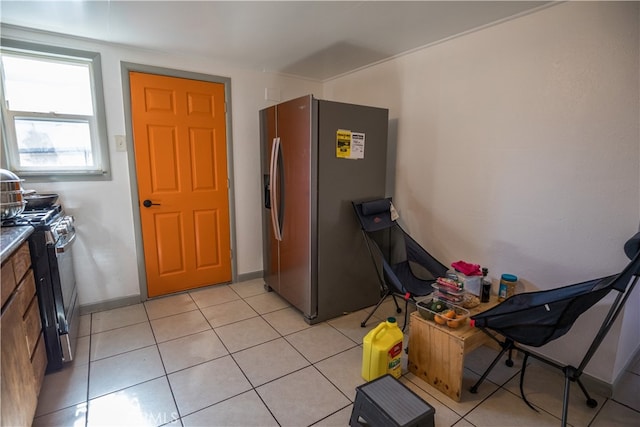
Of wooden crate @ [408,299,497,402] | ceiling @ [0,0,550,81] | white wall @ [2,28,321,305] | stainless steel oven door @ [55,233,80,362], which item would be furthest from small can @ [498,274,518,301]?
stainless steel oven door @ [55,233,80,362]

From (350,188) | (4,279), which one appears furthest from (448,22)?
(4,279)

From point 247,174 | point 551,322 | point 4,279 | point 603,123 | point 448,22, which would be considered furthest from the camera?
point 247,174

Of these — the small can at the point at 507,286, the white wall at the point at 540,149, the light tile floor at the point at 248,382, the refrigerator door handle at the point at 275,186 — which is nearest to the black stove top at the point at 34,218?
the light tile floor at the point at 248,382

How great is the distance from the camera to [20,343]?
54.7 inches

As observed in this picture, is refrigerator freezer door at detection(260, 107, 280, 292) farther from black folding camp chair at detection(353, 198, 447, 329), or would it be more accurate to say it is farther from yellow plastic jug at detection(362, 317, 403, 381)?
yellow plastic jug at detection(362, 317, 403, 381)

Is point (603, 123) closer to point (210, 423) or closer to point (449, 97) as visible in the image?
point (449, 97)

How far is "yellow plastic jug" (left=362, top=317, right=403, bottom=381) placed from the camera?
1.83m

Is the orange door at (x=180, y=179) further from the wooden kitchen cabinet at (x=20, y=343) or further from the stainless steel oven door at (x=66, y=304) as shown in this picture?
the wooden kitchen cabinet at (x=20, y=343)

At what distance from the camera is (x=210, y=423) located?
158 cm

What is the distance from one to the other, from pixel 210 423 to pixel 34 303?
1.19 metres

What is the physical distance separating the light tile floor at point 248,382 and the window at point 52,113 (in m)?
1.31

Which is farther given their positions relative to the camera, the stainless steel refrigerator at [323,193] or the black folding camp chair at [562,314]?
the stainless steel refrigerator at [323,193]

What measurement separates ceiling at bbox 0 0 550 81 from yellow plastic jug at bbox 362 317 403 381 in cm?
200

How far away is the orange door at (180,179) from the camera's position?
277 centimetres
